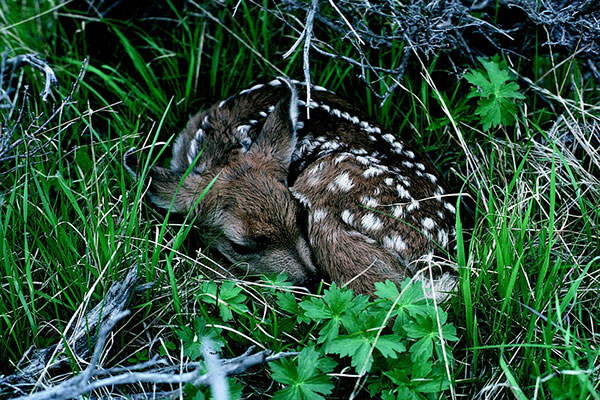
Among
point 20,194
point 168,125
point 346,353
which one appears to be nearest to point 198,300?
point 346,353

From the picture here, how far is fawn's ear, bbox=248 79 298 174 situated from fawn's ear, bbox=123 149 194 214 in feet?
1.30

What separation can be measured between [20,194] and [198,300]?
1024 mm

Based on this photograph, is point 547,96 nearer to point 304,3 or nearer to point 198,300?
point 304,3

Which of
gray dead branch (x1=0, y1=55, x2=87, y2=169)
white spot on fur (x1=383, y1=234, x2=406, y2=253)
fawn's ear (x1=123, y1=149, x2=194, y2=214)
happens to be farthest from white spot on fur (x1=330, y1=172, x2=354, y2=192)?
gray dead branch (x1=0, y1=55, x2=87, y2=169)

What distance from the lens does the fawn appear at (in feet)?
9.12

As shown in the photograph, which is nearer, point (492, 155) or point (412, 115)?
point (492, 155)

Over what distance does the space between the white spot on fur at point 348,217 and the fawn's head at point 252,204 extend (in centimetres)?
23

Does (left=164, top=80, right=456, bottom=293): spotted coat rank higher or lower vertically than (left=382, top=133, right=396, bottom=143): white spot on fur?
lower

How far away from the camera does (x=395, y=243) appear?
279 cm

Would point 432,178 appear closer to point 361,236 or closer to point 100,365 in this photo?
point 361,236

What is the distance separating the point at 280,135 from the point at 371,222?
0.66m

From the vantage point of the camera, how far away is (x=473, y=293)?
7.92 feet

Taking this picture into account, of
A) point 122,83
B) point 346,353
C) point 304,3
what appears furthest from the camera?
point 122,83

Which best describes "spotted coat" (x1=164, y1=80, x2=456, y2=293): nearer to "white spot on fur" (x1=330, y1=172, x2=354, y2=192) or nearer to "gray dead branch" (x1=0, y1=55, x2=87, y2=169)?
"white spot on fur" (x1=330, y1=172, x2=354, y2=192)
